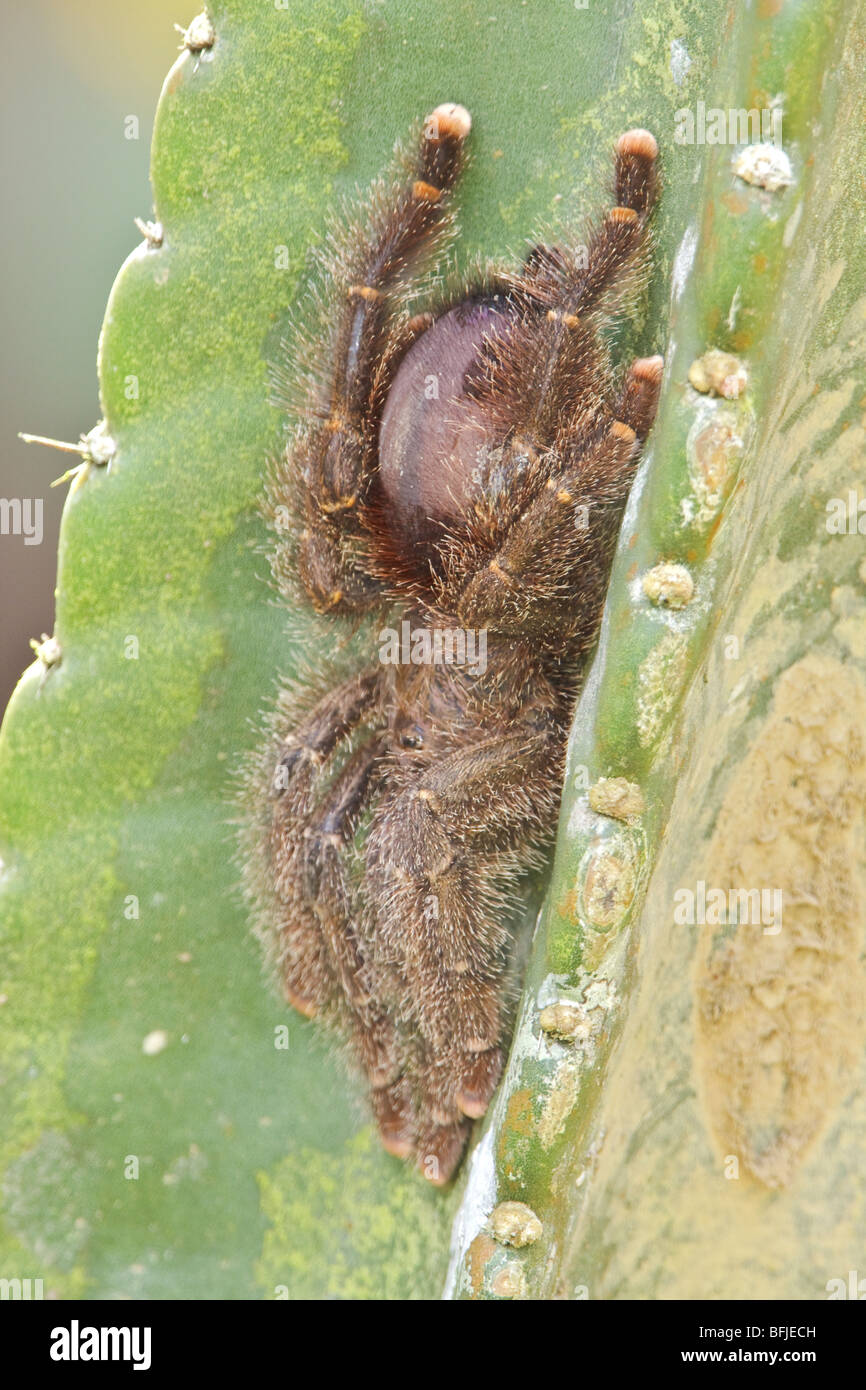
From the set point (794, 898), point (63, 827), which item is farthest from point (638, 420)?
point (63, 827)

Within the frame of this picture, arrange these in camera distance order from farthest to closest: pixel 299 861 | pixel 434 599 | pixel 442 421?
pixel 299 861, pixel 434 599, pixel 442 421

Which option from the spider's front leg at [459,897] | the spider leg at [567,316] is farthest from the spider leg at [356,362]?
the spider's front leg at [459,897]

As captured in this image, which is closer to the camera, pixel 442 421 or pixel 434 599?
pixel 442 421

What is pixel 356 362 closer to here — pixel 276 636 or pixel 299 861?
pixel 276 636

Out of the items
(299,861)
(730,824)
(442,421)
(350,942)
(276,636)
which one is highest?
(442,421)

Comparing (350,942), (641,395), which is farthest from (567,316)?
(350,942)

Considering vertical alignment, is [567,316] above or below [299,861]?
above

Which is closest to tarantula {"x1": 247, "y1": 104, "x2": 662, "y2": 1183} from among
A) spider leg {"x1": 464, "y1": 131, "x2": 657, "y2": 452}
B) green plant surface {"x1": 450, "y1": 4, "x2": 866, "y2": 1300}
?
spider leg {"x1": 464, "y1": 131, "x2": 657, "y2": 452}
